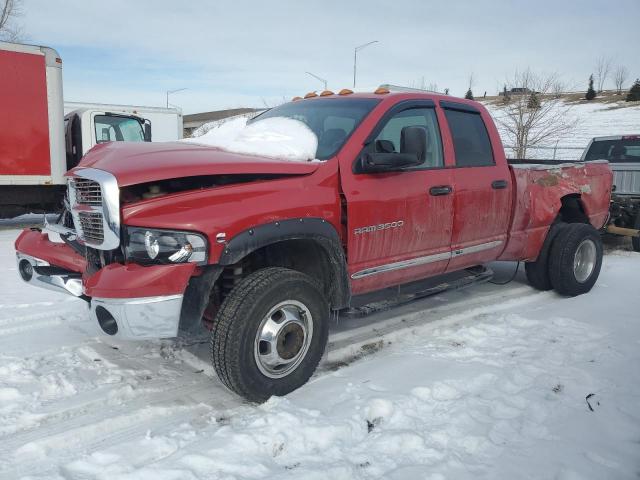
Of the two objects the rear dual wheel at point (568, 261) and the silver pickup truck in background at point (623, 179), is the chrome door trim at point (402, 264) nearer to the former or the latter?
the rear dual wheel at point (568, 261)

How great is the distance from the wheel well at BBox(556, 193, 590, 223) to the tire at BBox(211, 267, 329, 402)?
372 centimetres

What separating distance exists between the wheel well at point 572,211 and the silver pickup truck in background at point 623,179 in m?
1.90

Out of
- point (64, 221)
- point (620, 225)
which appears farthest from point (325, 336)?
point (620, 225)

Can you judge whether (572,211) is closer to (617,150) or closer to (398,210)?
(398,210)

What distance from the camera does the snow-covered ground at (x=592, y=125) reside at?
25.7m

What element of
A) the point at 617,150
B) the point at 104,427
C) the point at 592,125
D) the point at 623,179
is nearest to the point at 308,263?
the point at 104,427

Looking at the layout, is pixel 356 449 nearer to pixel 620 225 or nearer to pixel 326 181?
pixel 326 181

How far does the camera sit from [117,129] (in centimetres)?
1133

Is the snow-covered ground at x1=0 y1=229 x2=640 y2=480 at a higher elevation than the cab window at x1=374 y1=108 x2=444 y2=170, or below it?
below

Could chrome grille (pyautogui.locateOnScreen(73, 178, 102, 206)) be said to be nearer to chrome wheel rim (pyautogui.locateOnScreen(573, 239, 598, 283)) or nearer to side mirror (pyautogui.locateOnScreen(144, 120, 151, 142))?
chrome wheel rim (pyautogui.locateOnScreen(573, 239, 598, 283))

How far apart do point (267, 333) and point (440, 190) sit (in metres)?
1.88

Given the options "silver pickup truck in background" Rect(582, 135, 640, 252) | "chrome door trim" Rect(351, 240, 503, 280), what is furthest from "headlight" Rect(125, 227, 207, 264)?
"silver pickup truck in background" Rect(582, 135, 640, 252)

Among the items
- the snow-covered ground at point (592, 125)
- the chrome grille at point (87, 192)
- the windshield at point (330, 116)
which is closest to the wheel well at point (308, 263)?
the windshield at point (330, 116)

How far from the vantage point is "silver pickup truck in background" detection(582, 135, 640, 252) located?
25.8 ft
